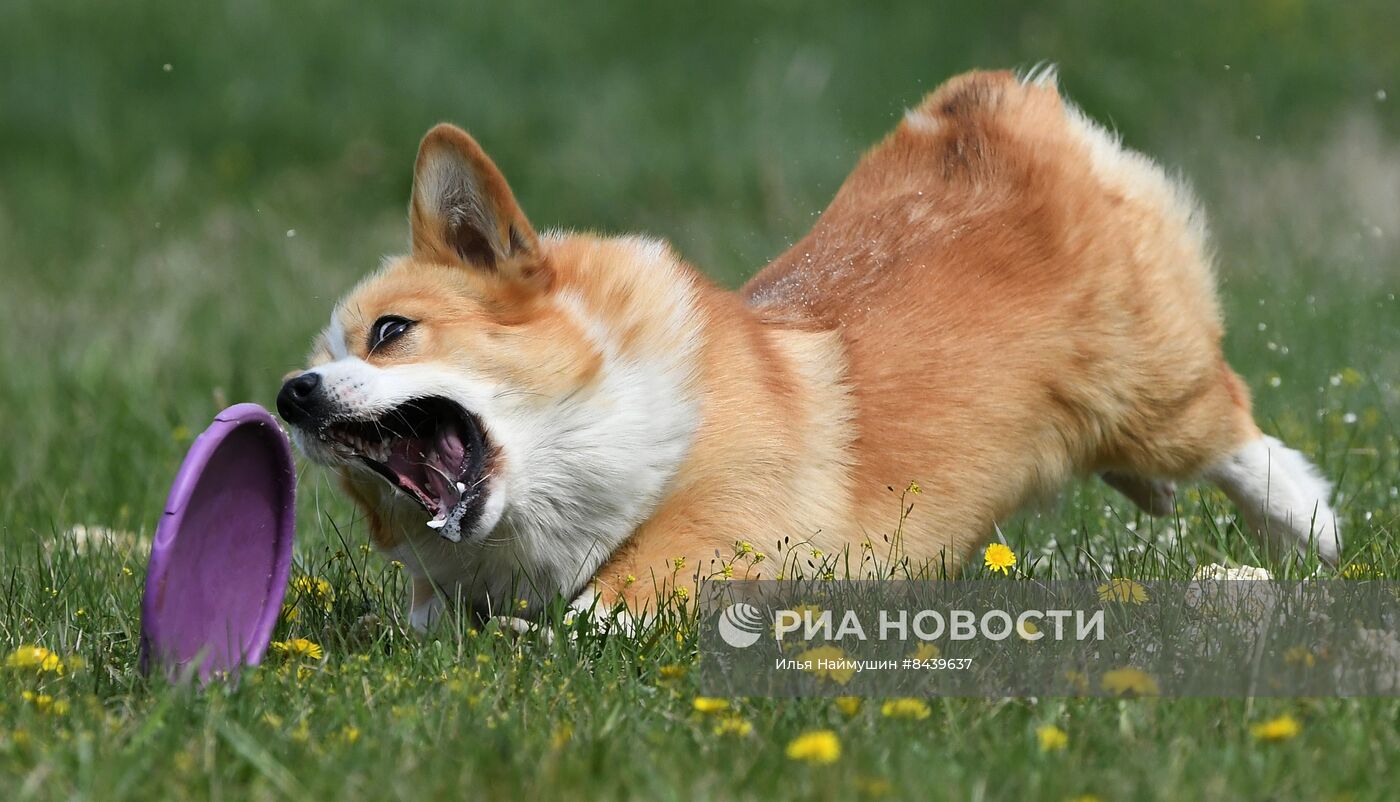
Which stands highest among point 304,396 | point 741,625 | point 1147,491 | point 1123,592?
point 1147,491

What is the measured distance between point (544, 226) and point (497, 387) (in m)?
5.54

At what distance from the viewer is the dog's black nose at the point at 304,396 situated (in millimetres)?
3264

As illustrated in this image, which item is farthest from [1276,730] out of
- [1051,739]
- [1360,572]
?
[1360,572]

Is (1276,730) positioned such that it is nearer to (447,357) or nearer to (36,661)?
(447,357)

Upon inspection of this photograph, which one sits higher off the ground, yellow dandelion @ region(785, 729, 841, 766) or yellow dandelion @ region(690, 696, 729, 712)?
yellow dandelion @ region(690, 696, 729, 712)

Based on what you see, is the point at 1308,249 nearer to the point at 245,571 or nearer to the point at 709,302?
the point at 709,302

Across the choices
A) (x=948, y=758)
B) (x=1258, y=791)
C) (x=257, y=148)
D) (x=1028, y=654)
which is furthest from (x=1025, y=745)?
(x=257, y=148)

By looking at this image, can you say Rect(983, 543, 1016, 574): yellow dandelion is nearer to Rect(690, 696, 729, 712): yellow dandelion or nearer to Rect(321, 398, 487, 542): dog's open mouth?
Rect(690, 696, 729, 712): yellow dandelion

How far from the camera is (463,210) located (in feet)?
11.7

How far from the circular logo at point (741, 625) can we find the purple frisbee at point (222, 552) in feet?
2.91

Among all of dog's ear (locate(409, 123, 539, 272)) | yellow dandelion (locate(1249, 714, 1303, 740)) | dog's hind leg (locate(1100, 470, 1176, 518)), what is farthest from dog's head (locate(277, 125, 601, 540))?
dog's hind leg (locate(1100, 470, 1176, 518))

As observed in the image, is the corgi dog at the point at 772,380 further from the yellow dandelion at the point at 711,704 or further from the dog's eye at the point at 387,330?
the yellow dandelion at the point at 711,704

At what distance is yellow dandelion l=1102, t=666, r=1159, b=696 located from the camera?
2.67m

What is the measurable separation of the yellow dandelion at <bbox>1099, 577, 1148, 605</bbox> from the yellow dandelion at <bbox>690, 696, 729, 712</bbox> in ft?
2.89
